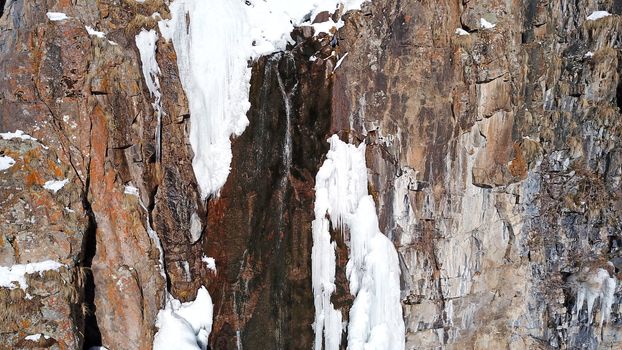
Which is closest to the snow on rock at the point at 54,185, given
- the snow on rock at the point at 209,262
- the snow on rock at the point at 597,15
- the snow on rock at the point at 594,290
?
the snow on rock at the point at 209,262

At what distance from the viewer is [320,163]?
11.8 meters

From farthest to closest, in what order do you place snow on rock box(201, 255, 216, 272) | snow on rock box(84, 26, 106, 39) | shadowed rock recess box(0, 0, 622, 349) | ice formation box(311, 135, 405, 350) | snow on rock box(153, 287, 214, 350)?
ice formation box(311, 135, 405, 350) → snow on rock box(201, 255, 216, 272) → snow on rock box(153, 287, 214, 350) → snow on rock box(84, 26, 106, 39) → shadowed rock recess box(0, 0, 622, 349)

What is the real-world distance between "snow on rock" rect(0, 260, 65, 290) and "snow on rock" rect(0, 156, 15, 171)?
129 cm

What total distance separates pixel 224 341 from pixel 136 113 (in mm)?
4148

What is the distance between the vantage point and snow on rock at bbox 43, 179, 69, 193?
8.99 meters

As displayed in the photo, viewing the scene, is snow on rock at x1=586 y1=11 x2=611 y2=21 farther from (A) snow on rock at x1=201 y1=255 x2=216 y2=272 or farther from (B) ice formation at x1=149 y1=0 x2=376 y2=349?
(A) snow on rock at x1=201 y1=255 x2=216 y2=272

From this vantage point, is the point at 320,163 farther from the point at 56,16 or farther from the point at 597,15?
the point at 597,15

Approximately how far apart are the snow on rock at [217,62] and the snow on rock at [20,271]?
10.5 feet

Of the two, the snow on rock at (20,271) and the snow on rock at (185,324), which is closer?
the snow on rock at (20,271)

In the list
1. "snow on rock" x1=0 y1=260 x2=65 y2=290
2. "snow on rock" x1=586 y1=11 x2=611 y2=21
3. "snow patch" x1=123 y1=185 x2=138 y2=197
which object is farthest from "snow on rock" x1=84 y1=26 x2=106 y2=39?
"snow on rock" x1=586 y1=11 x2=611 y2=21

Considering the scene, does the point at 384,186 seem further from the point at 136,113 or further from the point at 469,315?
the point at 136,113

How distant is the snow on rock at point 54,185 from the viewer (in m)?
8.99

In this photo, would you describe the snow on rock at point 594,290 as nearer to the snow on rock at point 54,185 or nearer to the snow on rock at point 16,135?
the snow on rock at point 54,185

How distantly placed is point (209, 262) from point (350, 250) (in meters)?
2.46
